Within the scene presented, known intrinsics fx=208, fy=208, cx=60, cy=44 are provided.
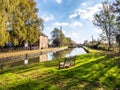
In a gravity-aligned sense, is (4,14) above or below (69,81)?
above

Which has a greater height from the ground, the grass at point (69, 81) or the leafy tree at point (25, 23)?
the leafy tree at point (25, 23)

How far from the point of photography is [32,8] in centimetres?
6084

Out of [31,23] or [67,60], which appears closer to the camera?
[67,60]

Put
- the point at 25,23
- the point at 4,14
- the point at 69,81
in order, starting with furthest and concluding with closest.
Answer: the point at 25,23 → the point at 4,14 → the point at 69,81

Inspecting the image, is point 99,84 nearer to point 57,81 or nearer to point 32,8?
point 57,81

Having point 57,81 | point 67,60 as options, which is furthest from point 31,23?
point 57,81

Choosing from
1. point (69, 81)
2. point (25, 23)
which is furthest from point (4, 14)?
point (69, 81)

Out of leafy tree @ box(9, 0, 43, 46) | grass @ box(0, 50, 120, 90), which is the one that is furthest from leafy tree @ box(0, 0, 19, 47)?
grass @ box(0, 50, 120, 90)

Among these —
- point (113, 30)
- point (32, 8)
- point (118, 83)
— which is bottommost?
point (118, 83)

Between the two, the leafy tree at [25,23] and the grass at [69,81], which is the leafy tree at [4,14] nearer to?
the leafy tree at [25,23]

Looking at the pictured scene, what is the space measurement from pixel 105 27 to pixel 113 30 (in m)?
2.62

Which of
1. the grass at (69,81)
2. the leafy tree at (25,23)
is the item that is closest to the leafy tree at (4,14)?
the leafy tree at (25,23)

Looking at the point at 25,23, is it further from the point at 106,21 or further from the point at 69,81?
the point at 69,81

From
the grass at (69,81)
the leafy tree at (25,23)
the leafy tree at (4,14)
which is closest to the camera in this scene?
the grass at (69,81)
